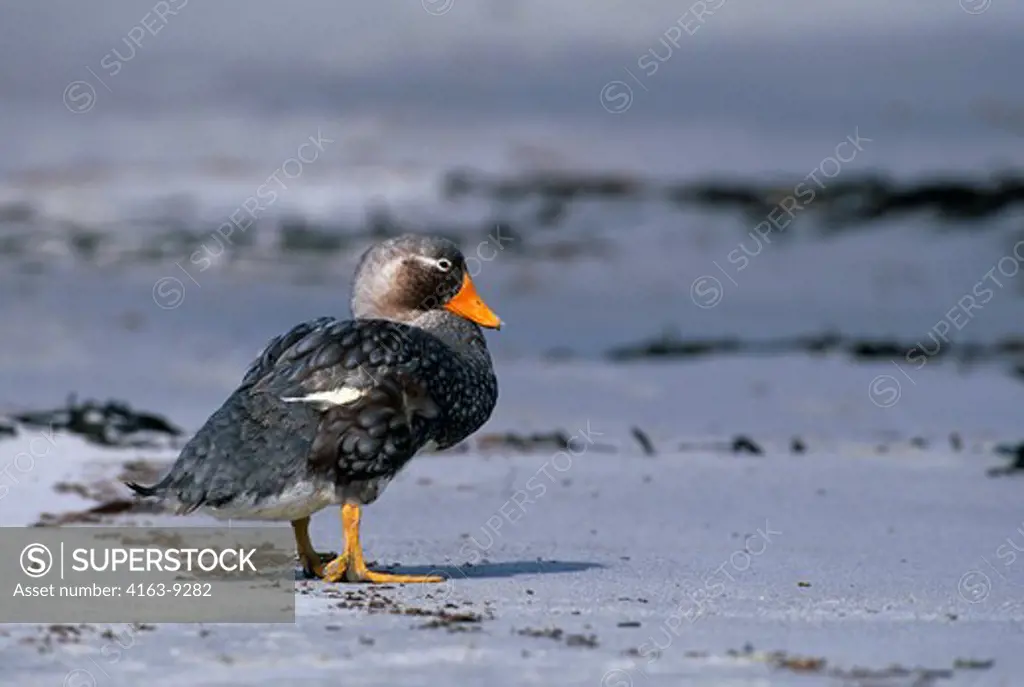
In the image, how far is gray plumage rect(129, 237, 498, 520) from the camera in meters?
5.47

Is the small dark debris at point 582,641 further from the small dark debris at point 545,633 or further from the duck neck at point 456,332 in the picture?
the duck neck at point 456,332

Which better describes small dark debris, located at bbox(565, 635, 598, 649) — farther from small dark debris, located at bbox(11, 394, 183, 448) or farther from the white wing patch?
small dark debris, located at bbox(11, 394, 183, 448)

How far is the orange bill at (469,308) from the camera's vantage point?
635cm

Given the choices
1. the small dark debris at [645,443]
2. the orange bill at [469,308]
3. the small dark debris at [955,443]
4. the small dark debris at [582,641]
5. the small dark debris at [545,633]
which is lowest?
the small dark debris at [582,641]

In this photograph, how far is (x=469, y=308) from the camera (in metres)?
6.37

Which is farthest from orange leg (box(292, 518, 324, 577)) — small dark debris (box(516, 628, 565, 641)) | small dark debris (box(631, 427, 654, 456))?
small dark debris (box(631, 427, 654, 456))

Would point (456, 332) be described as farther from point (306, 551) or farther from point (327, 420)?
point (306, 551)

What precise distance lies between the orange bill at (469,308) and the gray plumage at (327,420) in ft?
0.85

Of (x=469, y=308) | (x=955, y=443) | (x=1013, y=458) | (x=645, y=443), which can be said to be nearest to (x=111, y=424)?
(x=645, y=443)

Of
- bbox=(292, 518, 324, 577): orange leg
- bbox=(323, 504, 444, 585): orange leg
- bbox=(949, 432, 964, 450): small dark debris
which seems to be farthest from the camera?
bbox=(949, 432, 964, 450): small dark debris

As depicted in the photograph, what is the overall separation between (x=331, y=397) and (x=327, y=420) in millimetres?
74

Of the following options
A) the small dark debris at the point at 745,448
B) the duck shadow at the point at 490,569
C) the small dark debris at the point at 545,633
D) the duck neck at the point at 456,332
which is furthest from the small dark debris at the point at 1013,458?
the small dark debris at the point at 545,633

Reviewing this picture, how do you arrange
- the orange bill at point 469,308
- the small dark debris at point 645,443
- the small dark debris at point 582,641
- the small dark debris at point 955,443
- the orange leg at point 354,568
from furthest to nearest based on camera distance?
the small dark debris at point 955,443 < the small dark debris at point 645,443 < the orange bill at point 469,308 < the orange leg at point 354,568 < the small dark debris at point 582,641

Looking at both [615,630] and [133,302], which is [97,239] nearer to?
[133,302]
